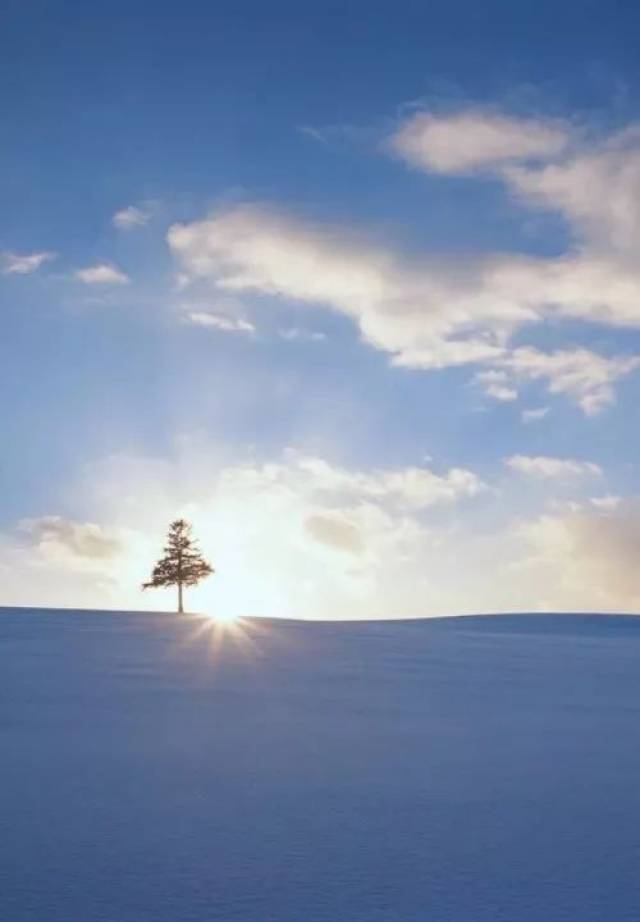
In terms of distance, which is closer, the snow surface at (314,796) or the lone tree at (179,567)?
the snow surface at (314,796)

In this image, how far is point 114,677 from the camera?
13.5 metres

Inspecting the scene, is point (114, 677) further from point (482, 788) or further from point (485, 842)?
point (485, 842)

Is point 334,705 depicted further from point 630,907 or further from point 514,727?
point 630,907

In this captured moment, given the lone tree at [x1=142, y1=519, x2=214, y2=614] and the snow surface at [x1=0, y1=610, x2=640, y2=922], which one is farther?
the lone tree at [x1=142, y1=519, x2=214, y2=614]

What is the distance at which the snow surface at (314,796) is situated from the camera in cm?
451

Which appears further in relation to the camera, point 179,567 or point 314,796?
point 179,567

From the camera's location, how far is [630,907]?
4.41m

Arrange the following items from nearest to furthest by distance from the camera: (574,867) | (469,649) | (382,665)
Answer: (574,867) → (382,665) → (469,649)

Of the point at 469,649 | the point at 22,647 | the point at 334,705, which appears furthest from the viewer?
the point at 469,649

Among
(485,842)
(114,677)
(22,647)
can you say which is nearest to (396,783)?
(485,842)

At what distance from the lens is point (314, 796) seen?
6590 mm

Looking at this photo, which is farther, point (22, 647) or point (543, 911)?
point (22, 647)

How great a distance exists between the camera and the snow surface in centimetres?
451

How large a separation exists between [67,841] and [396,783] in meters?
2.64
